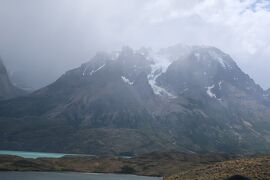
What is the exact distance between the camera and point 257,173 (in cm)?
19875

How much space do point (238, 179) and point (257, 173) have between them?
119251mm

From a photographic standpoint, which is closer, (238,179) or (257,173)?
(238,179)

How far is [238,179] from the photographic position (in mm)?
84938
